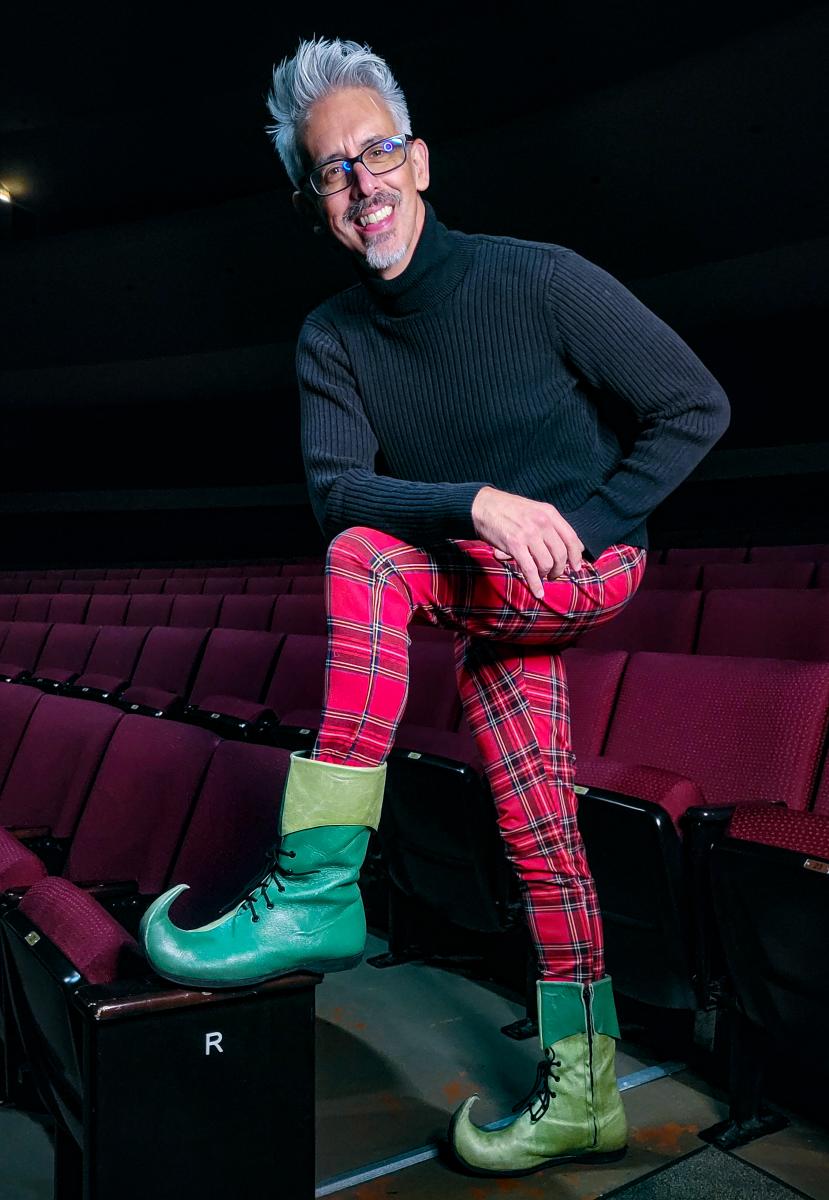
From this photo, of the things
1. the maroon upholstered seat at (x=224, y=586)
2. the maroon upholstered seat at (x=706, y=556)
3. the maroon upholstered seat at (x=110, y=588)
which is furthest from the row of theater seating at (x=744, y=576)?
the maroon upholstered seat at (x=110, y=588)

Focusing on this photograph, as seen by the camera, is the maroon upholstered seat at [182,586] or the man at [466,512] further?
the maroon upholstered seat at [182,586]

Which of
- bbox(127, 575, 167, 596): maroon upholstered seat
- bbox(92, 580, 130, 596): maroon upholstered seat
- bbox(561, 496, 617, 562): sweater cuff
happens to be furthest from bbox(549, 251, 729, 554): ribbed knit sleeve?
bbox(92, 580, 130, 596): maroon upholstered seat

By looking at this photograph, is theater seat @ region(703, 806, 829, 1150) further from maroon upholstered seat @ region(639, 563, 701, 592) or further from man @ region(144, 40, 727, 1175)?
maroon upholstered seat @ region(639, 563, 701, 592)

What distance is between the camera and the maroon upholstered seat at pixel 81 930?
28 centimetres

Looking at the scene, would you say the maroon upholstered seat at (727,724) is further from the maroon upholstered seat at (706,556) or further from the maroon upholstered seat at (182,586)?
the maroon upholstered seat at (182,586)

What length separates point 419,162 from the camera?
0.32 meters

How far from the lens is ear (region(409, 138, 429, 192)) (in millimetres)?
316

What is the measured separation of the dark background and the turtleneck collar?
5.10 feet

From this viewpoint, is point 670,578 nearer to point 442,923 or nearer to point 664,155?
point 442,923

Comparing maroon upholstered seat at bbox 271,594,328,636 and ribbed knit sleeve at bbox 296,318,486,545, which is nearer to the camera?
ribbed knit sleeve at bbox 296,318,486,545

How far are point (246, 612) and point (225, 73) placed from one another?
5.36 feet

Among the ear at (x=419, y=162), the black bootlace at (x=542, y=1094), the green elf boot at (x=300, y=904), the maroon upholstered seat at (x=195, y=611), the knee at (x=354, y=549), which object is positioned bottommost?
the black bootlace at (x=542, y=1094)

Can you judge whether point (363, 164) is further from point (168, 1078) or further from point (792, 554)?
point (792, 554)

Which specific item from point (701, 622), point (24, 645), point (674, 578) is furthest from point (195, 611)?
point (701, 622)
